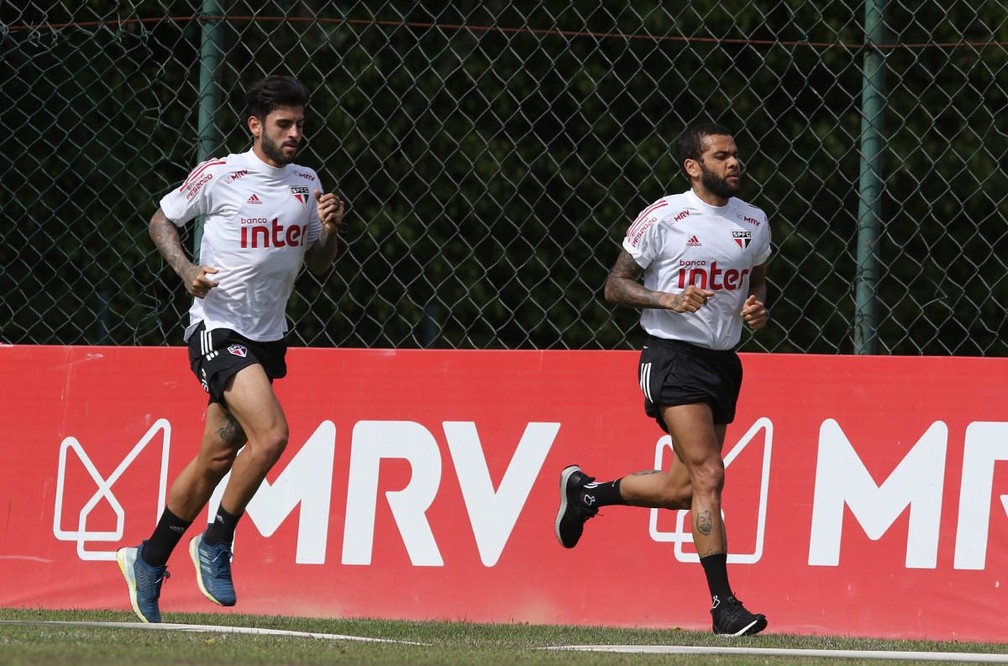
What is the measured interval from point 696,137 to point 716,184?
0.23 meters

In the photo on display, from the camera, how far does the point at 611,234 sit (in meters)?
9.59

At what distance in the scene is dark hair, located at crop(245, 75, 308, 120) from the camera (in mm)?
6598

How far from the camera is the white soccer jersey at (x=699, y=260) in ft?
22.2

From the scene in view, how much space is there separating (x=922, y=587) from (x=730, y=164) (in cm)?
186

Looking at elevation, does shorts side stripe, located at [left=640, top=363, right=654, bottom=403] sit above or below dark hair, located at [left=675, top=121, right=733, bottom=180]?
below

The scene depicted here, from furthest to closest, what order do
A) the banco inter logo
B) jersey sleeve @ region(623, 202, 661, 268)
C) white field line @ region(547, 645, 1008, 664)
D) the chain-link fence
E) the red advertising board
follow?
the chain-link fence < the banco inter logo < the red advertising board < jersey sleeve @ region(623, 202, 661, 268) < white field line @ region(547, 645, 1008, 664)

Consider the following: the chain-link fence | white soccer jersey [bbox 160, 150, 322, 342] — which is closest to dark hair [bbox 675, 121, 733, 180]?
the chain-link fence

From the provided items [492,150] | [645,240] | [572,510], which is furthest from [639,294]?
[492,150]

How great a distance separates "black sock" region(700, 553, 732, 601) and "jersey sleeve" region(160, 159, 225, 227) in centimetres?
231

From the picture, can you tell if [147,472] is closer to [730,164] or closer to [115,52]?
[115,52]

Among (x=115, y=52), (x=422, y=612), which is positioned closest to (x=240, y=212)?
(x=422, y=612)

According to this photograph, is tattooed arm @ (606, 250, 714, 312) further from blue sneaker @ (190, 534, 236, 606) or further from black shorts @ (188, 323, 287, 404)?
blue sneaker @ (190, 534, 236, 606)

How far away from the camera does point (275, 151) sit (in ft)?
21.8

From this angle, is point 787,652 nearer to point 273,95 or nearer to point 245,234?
point 245,234
